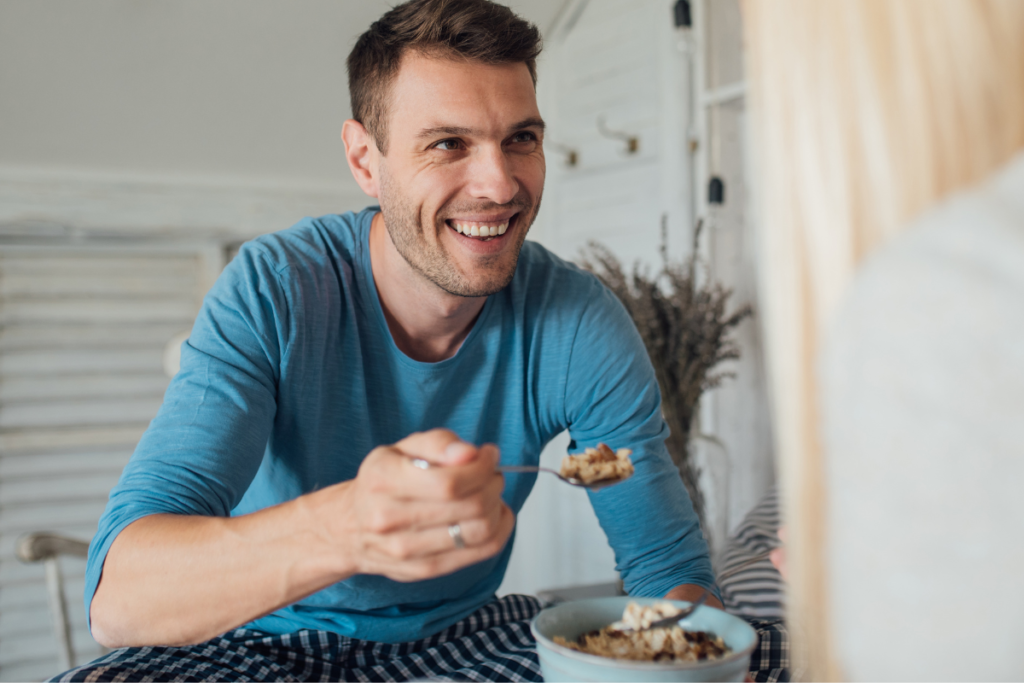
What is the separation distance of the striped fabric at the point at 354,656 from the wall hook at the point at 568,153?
1903 mm

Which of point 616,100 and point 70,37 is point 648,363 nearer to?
point 616,100

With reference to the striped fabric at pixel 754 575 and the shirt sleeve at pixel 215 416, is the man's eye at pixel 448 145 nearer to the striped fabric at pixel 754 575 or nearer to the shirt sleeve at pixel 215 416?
the shirt sleeve at pixel 215 416

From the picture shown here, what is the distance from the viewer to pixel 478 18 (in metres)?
1.13

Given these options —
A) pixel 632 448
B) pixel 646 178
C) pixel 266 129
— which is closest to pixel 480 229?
pixel 632 448

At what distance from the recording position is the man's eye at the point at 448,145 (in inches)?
44.7

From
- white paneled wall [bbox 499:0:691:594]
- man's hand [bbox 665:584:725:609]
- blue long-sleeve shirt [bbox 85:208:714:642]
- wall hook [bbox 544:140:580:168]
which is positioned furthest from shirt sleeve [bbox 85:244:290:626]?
wall hook [bbox 544:140:580:168]

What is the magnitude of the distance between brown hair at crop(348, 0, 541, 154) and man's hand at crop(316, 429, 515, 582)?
0.69 metres

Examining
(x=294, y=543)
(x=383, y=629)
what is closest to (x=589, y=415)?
(x=383, y=629)

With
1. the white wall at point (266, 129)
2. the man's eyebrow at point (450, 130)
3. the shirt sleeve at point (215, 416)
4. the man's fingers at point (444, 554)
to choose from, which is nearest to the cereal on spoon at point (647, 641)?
the man's fingers at point (444, 554)

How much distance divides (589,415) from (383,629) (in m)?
0.44

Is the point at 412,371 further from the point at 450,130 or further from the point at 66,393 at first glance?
the point at 66,393

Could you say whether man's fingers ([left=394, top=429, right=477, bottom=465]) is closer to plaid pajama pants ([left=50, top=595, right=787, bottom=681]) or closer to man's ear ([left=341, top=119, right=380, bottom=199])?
plaid pajama pants ([left=50, top=595, right=787, bottom=681])

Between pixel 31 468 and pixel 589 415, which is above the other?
pixel 589 415

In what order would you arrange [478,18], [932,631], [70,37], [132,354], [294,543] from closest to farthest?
[932,631], [294,543], [478,18], [70,37], [132,354]
